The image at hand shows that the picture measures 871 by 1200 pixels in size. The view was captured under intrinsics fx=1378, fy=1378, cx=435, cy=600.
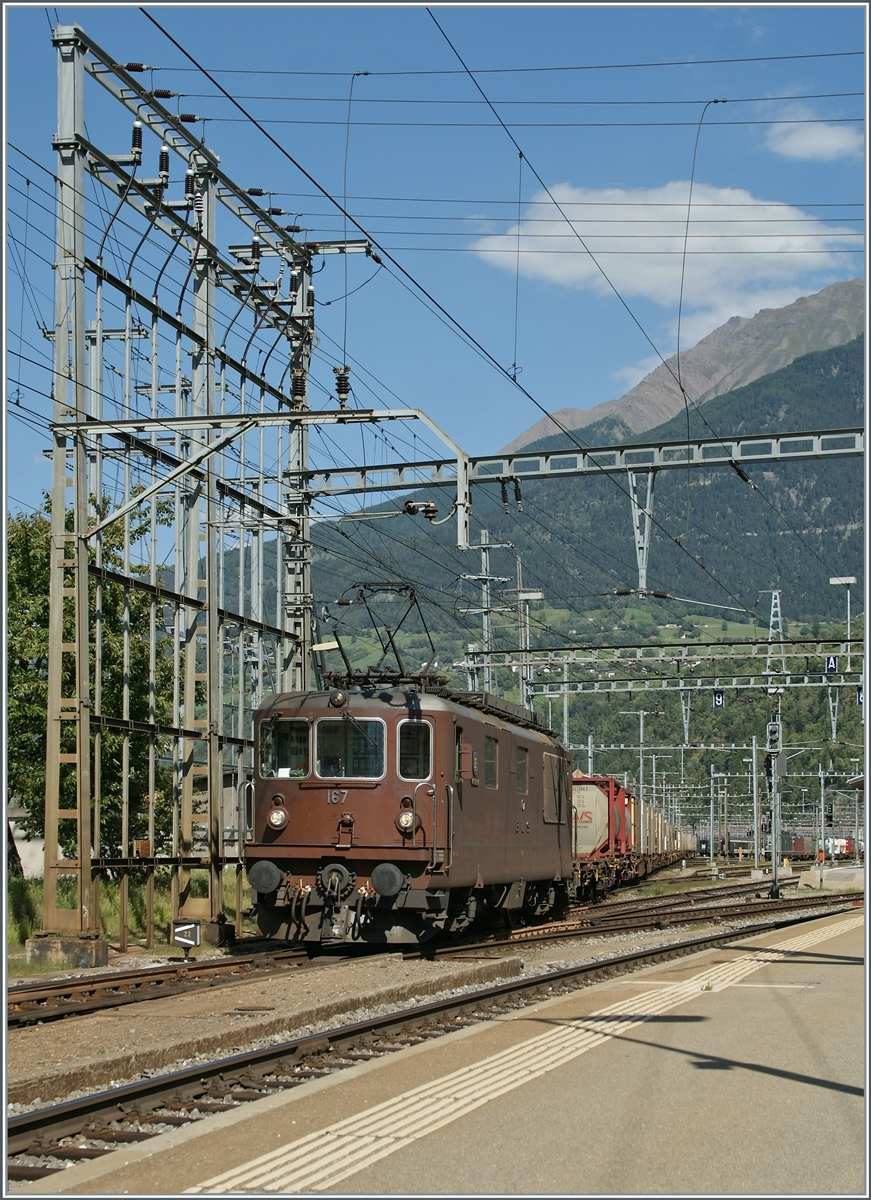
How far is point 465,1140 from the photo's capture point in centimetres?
701

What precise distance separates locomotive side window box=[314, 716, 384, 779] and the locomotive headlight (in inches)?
25.7

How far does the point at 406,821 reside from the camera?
55.6 ft

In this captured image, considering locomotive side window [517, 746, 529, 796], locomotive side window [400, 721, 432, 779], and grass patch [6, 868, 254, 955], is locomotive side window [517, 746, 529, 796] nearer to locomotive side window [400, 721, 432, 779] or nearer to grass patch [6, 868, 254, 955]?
locomotive side window [400, 721, 432, 779]

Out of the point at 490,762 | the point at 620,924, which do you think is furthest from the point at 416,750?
the point at 620,924

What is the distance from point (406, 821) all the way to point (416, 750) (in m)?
0.92

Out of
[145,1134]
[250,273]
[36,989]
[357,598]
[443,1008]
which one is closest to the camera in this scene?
[145,1134]

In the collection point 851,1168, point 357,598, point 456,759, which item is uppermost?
point 357,598

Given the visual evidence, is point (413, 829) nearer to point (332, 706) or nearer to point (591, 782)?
point (332, 706)

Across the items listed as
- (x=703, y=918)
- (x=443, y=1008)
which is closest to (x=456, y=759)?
(x=443, y=1008)

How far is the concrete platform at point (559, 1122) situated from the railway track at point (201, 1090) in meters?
0.31

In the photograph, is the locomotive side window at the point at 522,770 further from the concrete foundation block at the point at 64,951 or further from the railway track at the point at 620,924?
the concrete foundation block at the point at 64,951

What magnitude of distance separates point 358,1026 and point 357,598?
328 inches

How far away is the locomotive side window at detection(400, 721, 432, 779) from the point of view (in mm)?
17250

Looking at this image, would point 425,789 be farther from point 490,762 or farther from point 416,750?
point 490,762
